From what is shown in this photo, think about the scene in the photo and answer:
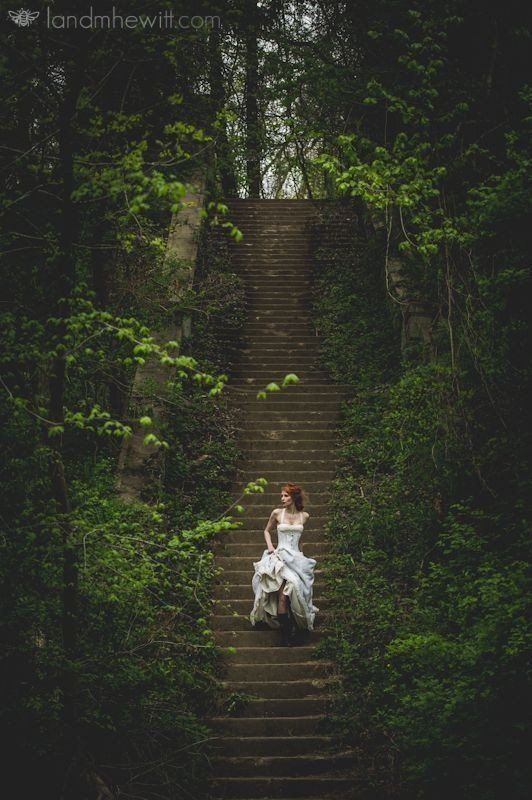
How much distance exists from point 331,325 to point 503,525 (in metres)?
7.38

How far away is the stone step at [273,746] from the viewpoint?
23.4ft

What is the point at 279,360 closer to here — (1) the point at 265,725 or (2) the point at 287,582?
(2) the point at 287,582

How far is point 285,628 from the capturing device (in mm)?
8281

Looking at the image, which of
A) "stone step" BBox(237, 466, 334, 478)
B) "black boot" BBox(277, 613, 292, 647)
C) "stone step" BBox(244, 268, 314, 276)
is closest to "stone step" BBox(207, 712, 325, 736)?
"black boot" BBox(277, 613, 292, 647)

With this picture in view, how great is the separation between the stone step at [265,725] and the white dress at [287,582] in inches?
44.1

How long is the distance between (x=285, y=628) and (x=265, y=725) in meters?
1.13

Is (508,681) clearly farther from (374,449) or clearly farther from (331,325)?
(331,325)

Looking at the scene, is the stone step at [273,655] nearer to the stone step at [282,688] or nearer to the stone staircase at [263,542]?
the stone staircase at [263,542]

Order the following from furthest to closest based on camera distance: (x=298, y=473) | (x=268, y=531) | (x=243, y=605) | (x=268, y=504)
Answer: (x=298, y=473) < (x=268, y=504) < (x=243, y=605) < (x=268, y=531)

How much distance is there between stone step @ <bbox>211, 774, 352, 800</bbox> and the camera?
6.69 meters

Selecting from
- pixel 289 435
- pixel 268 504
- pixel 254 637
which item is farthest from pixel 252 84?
pixel 254 637

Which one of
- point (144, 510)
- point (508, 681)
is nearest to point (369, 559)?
point (144, 510)

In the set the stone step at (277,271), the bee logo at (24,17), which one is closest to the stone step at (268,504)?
the bee logo at (24,17)

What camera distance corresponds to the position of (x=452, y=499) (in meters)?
8.63
